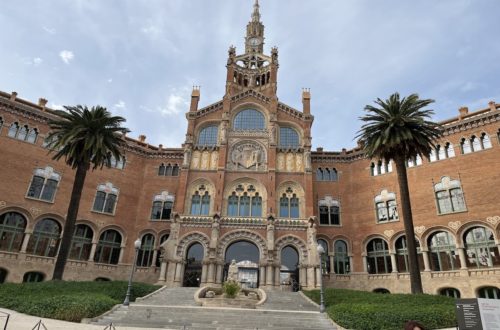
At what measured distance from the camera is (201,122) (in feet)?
139

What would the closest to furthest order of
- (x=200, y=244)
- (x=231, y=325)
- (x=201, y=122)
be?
(x=231, y=325) < (x=200, y=244) < (x=201, y=122)

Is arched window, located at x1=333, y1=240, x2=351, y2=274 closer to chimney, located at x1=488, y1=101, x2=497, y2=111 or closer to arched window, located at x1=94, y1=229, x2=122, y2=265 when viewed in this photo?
chimney, located at x1=488, y1=101, x2=497, y2=111

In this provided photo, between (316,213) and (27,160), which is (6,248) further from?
(316,213)

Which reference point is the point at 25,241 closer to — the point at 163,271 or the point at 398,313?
the point at 163,271

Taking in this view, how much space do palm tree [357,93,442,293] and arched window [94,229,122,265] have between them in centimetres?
2745

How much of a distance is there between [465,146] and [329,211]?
14.9m

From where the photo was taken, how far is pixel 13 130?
34031mm

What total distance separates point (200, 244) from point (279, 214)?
8848 mm

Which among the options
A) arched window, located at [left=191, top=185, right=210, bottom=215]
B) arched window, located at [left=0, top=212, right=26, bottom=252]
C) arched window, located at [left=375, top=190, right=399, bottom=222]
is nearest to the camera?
arched window, located at [left=0, top=212, right=26, bottom=252]

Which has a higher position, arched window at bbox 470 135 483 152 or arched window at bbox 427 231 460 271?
arched window at bbox 470 135 483 152

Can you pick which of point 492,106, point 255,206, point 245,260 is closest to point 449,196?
point 492,106

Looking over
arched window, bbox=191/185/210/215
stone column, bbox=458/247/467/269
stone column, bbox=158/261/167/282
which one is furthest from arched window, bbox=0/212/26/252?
stone column, bbox=458/247/467/269

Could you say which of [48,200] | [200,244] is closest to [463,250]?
[200,244]

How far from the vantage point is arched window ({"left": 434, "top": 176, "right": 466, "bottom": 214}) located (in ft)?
105
